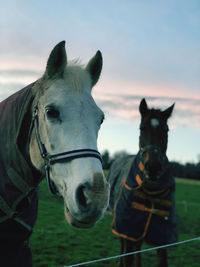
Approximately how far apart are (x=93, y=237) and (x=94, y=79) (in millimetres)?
5626

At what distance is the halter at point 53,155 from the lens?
5.44 ft

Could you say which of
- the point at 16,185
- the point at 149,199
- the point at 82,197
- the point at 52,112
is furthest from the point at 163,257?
the point at 52,112

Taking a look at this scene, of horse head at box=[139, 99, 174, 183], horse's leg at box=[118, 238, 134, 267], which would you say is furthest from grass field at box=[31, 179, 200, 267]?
horse head at box=[139, 99, 174, 183]

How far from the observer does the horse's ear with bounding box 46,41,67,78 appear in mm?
1976

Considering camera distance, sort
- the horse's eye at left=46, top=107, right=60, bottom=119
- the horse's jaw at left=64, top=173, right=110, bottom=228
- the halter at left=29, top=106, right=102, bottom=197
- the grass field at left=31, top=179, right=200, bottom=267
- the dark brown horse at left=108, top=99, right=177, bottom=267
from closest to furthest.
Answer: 1. the horse's jaw at left=64, top=173, right=110, bottom=228
2. the halter at left=29, top=106, right=102, bottom=197
3. the horse's eye at left=46, top=107, right=60, bottom=119
4. the dark brown horse at left=108, top=99, right=177, bottom=267
5. the grass field at left=31, top=179, right=200, bottom=267

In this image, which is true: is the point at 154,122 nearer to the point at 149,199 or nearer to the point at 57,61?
the point at 149,199

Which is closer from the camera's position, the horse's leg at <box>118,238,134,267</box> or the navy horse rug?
the navy horse rug

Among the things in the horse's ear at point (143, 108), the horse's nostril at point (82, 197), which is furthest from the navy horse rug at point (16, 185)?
the horse's ear at point (143, 108)

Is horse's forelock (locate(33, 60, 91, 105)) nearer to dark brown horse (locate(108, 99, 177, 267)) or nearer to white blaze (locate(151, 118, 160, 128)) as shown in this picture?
dark brown horse (locate(108, 99, 177, 267))

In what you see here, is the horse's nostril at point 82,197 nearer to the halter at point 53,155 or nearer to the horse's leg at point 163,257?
the halter at point 53,155

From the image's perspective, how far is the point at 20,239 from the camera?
2.09m

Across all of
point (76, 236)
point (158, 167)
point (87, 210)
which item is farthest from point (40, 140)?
point (76, 236)

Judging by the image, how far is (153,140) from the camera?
4.23 metres

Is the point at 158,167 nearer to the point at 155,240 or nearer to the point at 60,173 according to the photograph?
the point at 155,240
